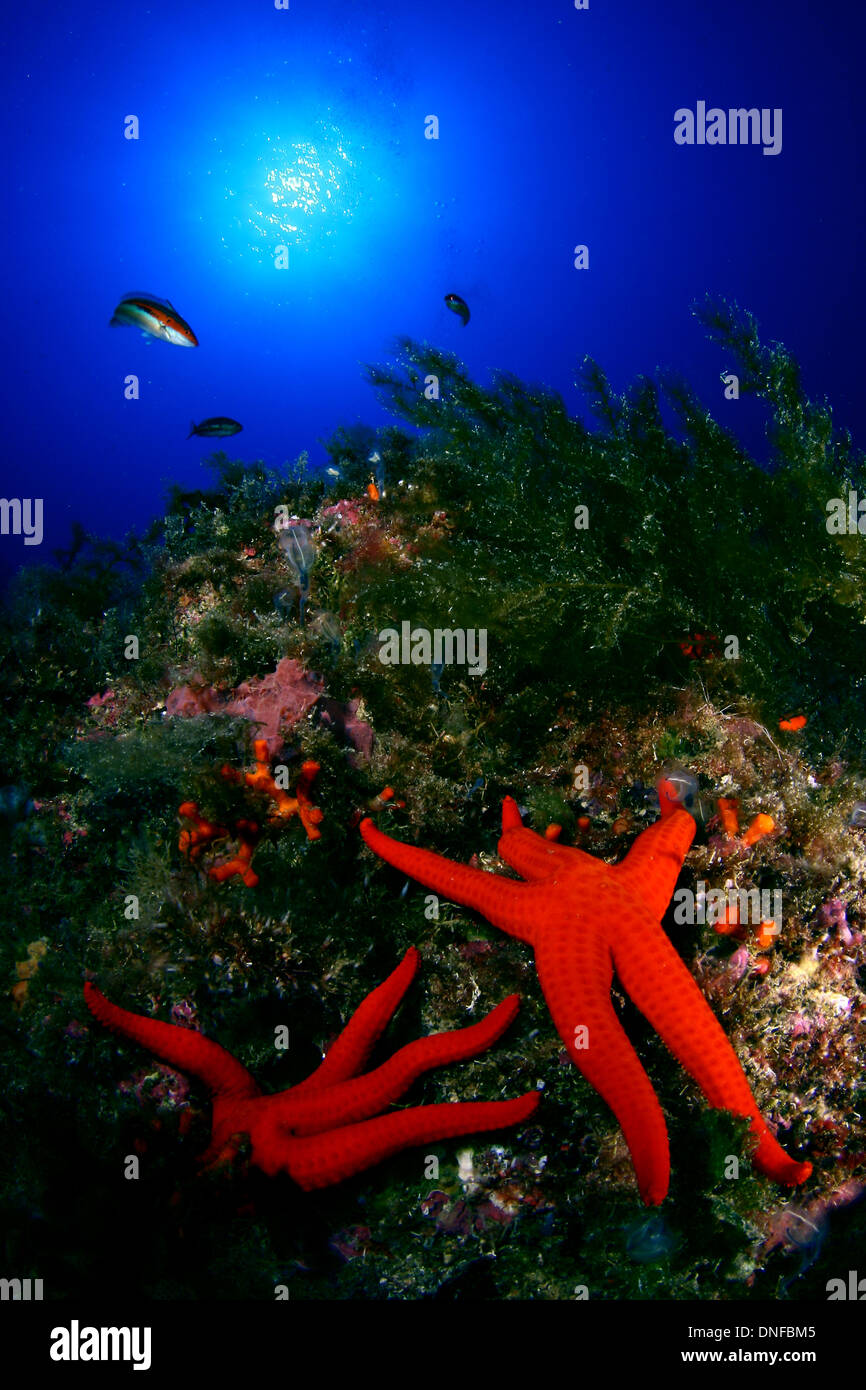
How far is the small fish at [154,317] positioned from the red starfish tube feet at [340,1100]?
6.93 meters

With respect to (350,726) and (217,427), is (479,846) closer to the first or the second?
(350,726)

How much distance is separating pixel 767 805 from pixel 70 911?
485 cm

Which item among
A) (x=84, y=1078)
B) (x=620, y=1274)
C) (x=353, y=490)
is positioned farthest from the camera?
(x=353, y=490)

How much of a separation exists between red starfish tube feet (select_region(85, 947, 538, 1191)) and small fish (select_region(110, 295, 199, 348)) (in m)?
6.93

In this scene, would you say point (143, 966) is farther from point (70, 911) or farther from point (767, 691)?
point (767, 691)

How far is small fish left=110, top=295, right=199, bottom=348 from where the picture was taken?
6754 millimetres

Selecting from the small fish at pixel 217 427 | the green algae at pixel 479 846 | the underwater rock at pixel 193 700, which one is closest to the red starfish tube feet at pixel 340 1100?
the green algae at pixel 479 846

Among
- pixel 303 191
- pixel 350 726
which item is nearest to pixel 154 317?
pixel 350 726

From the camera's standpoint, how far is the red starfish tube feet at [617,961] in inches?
102

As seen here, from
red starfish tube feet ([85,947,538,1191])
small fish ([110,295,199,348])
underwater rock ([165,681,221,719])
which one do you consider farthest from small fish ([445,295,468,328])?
red starfish tube feet ([85,947,538,1191])

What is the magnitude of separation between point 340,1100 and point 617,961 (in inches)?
59.0

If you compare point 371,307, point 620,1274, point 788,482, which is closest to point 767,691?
point 788,482

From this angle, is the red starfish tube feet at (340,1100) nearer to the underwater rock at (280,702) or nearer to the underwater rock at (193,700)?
the underwater rock at (280,702)

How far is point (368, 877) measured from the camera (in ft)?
12.7
